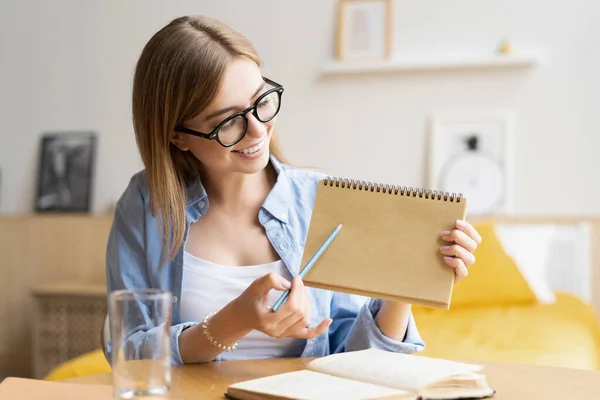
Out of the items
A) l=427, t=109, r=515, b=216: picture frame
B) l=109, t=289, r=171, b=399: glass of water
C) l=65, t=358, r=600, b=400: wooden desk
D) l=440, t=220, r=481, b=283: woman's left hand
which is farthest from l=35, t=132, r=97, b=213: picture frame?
l=109, t=289, r=171, b=399: glass of water

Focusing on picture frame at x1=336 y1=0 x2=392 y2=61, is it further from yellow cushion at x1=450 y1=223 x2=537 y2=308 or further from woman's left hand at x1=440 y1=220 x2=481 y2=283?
woman's left hand at x1=440 y1=220 x2=481 y2=283

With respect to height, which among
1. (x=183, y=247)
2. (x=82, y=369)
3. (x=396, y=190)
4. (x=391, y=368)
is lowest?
(x=82, y=369)

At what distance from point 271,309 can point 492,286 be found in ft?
5.98

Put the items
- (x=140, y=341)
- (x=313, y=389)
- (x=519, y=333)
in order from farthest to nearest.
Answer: (x=519, y=333), (x=313, y=389), (x=140, y=341)

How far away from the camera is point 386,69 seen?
127 inches

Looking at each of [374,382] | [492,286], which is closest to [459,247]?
[374,382]

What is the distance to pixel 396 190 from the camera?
1047 mm

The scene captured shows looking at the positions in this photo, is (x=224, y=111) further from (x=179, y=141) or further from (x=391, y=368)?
(x=391, y=368)

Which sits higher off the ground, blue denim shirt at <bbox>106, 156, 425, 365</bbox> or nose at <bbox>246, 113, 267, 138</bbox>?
nose at <bbox>246, 113, 267, 138</bbox>

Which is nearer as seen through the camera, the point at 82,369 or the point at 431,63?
the point at 82,369

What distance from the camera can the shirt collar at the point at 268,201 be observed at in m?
1.38

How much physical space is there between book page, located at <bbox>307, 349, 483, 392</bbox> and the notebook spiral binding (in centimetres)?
22

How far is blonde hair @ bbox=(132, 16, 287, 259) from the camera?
1281 mm

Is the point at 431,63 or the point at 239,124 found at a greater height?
the point at 431,63
